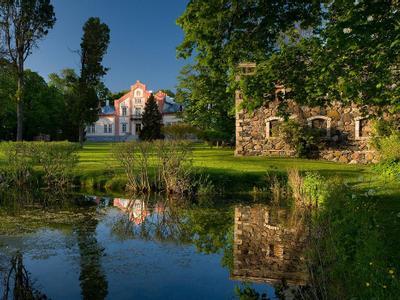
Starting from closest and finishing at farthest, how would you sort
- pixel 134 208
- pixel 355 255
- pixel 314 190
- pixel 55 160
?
pixel 355 255
pixel 314 190
pixel 134 208
pixel 55 160

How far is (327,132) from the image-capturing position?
1032 inches

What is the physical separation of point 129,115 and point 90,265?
6426cm

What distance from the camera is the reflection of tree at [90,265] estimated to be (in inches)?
268

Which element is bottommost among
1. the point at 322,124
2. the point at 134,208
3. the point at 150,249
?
the point at 150,249

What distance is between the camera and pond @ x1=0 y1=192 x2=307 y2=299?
7094mm

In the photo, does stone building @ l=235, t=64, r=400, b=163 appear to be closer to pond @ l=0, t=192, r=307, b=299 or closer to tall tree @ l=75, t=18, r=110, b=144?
pond @ l=0, t=192, r=307, b=299

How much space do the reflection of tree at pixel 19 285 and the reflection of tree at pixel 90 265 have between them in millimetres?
720

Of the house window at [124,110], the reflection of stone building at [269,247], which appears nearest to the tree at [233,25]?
the reflection of stone building at [269,247]

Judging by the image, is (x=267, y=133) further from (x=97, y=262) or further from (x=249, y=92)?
(x=97, y=262)

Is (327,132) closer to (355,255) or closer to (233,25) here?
(233,25)

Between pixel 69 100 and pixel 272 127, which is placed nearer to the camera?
pixel 272 127

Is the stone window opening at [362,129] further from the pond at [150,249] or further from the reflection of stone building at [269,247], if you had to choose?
the reflection of stone building at [269,247]

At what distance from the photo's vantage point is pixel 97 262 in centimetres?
823

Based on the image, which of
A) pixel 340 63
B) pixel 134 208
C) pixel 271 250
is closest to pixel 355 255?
pixel 271 250
